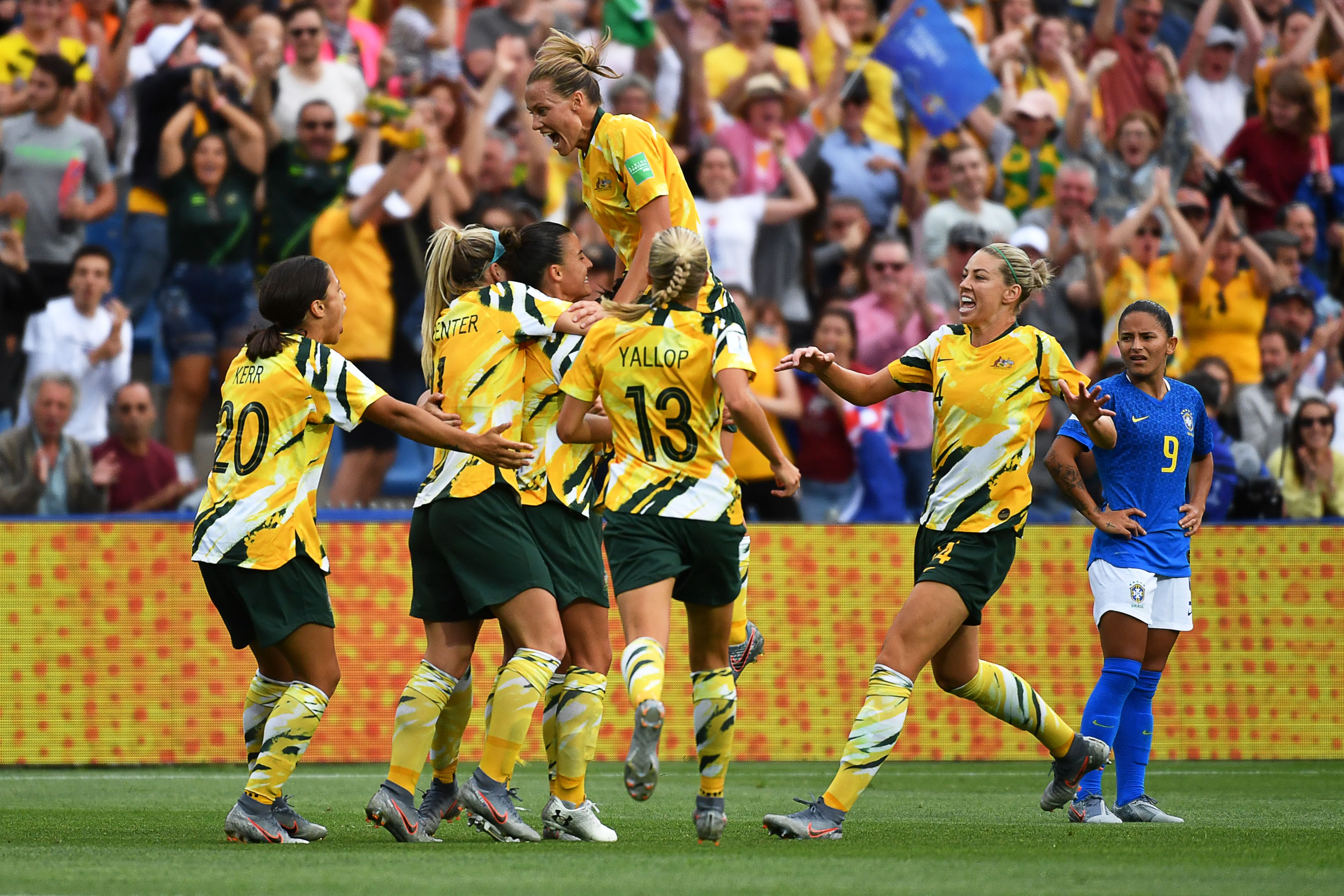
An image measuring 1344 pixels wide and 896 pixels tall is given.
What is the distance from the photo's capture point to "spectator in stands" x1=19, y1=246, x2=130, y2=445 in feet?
38.9

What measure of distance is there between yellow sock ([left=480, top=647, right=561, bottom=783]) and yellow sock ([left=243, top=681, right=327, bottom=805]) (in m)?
0.67

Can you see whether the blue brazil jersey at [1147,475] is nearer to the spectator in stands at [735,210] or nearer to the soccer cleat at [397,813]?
the soccer cleat at [397,813]

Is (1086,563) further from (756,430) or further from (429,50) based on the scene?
(429,50)

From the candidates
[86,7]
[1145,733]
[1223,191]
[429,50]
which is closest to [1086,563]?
[1145,733]

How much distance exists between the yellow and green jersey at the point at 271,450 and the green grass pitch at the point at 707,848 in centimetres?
112

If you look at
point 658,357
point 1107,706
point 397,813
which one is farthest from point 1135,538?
point 397,813

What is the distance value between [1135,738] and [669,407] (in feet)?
10.3

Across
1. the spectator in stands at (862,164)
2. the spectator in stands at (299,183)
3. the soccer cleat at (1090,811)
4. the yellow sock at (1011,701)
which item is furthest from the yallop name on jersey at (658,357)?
the spectator in stands at (862,164)

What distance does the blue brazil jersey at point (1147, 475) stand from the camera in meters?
7.43

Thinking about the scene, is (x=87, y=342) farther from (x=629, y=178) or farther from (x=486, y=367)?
(x=629, y=178)

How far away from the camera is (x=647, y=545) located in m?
5.82

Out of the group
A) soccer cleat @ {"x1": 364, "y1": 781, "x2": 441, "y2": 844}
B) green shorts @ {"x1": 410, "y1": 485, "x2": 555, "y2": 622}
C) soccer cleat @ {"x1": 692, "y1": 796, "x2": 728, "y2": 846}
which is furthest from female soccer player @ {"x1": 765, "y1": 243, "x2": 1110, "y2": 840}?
soccer cleat @ {"x1": 364, "y1": 781, "x2": 441, "y2": 844}

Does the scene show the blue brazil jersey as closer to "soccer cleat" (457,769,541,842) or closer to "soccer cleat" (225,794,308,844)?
"soccer cleat" (457,769,541,842)

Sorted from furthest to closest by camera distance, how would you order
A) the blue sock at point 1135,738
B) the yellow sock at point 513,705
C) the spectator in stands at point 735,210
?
the spectator in stands at point 735,210 < the blue sock at point 1135,738 < the yellow sock at point 513,705
